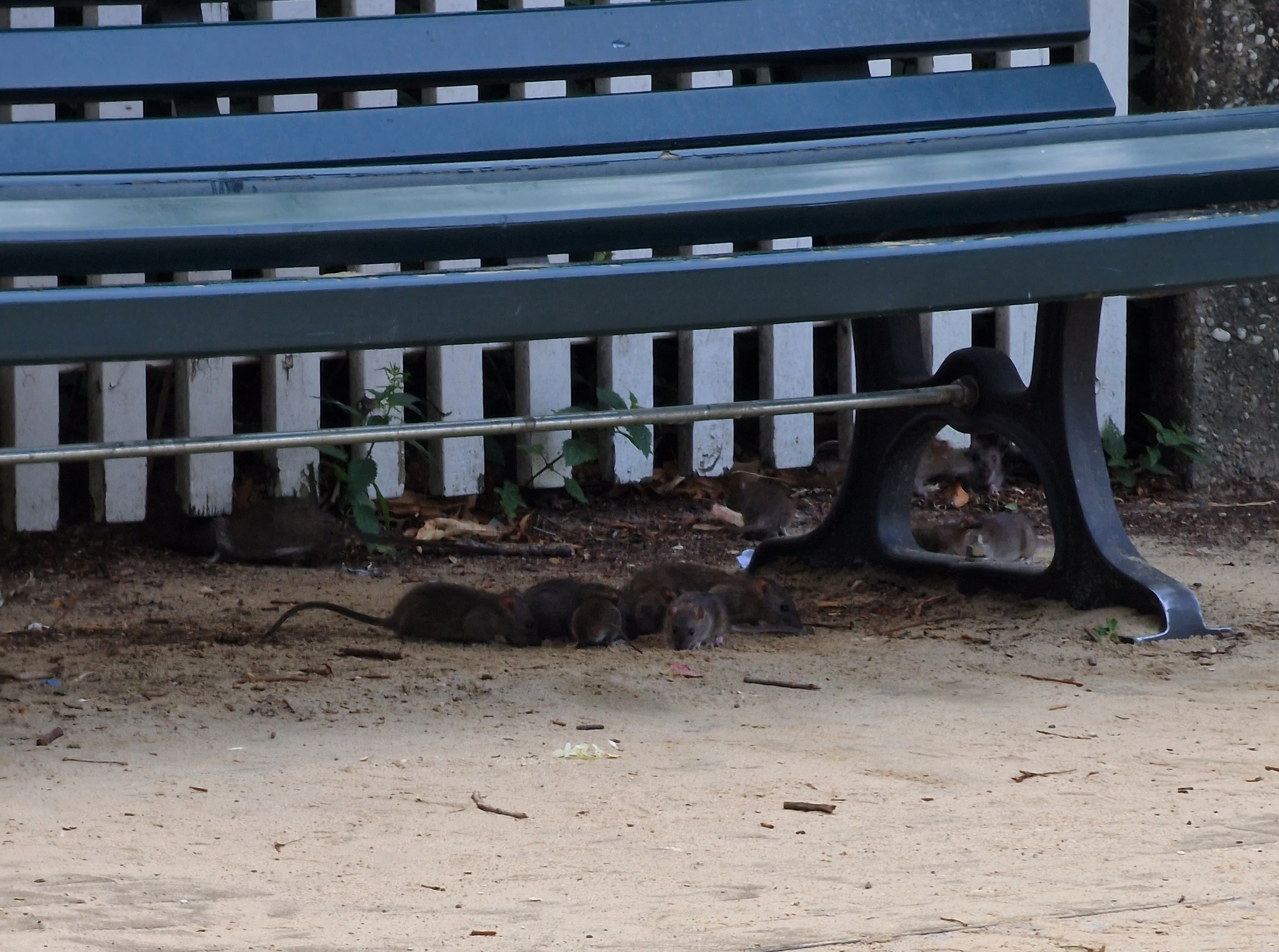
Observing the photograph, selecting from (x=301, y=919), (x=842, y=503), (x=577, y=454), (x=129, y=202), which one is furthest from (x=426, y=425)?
(x=577, y=454)

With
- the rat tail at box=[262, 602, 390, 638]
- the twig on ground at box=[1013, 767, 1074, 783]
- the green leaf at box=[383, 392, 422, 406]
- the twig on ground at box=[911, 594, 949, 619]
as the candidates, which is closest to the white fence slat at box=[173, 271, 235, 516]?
the green leaf at box=[383, 392, 422, 406]

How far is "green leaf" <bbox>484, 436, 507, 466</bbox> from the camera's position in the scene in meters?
6.02

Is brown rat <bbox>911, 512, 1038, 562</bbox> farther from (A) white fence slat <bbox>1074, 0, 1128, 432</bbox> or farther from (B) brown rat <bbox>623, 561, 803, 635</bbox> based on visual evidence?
(A) white fence slat <bbox>1074, 0, 1128, 432</bbox>

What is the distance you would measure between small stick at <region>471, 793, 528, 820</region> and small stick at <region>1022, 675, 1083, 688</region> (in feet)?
4.37

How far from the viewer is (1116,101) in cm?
608

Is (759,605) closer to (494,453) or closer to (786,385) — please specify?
(494,453)

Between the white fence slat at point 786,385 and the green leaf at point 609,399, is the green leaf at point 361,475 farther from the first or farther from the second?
the white fence slat at point 786,385

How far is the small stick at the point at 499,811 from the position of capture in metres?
2.56

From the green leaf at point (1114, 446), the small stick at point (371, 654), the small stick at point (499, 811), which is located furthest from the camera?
the green leaf at point (1114, 446)

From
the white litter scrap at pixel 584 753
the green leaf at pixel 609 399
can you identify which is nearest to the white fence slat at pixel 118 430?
the green leaf at pixel 609 399

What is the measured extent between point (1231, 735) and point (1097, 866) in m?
0.83

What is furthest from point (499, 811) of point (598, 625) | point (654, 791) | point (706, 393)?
point (706, 393)

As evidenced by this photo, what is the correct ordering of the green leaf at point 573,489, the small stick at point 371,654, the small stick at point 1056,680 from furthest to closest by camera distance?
the green leaf at point 573,489 < the small stick at point 371,654 < the small stick at point 1056,680

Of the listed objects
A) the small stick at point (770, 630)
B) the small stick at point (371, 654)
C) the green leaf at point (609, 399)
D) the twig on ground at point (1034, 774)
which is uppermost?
the green leaf at point (609, 399)
